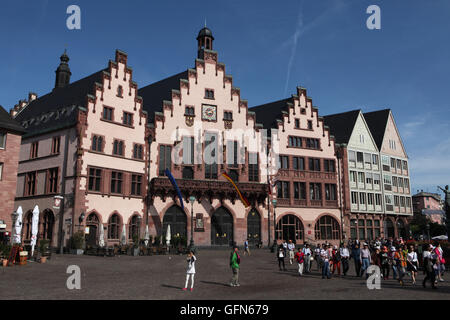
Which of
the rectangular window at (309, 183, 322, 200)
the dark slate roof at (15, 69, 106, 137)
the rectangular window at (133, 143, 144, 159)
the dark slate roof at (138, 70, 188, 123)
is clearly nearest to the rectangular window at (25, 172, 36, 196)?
the dark slate roof at (15, 69, 106, 137)

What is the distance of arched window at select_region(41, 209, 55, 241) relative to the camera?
41750 millimetres

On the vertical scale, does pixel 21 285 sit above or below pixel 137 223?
below

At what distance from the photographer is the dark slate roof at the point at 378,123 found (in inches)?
2672

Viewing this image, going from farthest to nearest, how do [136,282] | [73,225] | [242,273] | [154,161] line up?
[154,161] → [73,225] → [242,273] → [136,282]

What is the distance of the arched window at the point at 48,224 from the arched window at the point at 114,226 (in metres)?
5.55

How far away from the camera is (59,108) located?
47500mm

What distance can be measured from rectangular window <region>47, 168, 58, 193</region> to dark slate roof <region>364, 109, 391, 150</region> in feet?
160

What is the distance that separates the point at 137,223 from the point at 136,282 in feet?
87.0

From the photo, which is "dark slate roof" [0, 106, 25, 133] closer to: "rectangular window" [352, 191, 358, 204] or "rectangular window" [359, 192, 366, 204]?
"rectangular window" [352, 191, 358, 204]

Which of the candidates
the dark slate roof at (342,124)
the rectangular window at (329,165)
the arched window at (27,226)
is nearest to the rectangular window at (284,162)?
the rectangular window at (329,165)

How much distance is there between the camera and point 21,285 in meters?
17.4

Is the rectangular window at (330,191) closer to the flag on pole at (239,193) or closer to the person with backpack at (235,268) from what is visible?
the flag on pole at (239,193)
